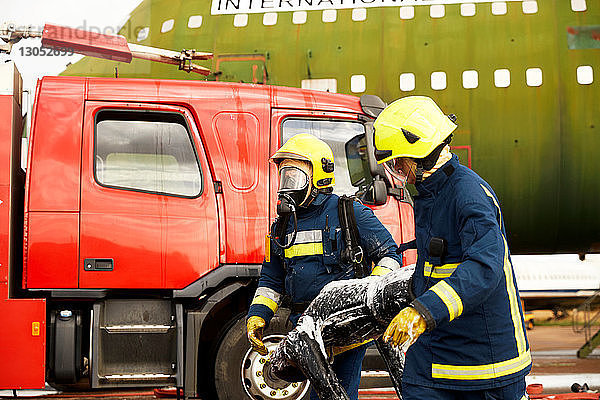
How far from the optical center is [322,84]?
33.3 feet

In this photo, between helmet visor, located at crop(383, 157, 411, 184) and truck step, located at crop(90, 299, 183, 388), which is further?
truck step, located at crop(90, 299, 183, 388)

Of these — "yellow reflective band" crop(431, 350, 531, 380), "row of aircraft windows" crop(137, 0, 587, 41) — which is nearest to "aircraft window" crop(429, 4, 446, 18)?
"row of aircraft windows" crop(137, 0, 587, 41)

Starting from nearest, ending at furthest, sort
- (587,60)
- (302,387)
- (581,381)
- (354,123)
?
(302,387), (354,123), (581,381), (587,60)

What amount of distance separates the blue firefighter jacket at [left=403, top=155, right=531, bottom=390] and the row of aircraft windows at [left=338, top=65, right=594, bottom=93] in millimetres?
7091

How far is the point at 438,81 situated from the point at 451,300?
302 inches

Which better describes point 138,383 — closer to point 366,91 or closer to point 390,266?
point 390,266

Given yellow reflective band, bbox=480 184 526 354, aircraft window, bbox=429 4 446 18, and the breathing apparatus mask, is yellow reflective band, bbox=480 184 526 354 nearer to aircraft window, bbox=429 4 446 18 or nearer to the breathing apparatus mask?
the breathing apparatus mask

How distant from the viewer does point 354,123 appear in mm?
6215

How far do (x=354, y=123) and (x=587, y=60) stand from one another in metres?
5.16

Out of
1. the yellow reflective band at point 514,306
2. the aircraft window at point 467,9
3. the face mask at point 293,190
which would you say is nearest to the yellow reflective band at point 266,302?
the face mask at point 293,190

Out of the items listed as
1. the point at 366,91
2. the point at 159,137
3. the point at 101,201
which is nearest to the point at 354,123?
the point at 159,137

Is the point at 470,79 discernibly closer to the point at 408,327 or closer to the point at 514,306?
the point at 514,306

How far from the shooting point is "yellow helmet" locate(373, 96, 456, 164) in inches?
122

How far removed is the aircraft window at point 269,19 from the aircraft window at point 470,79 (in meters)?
2.74
